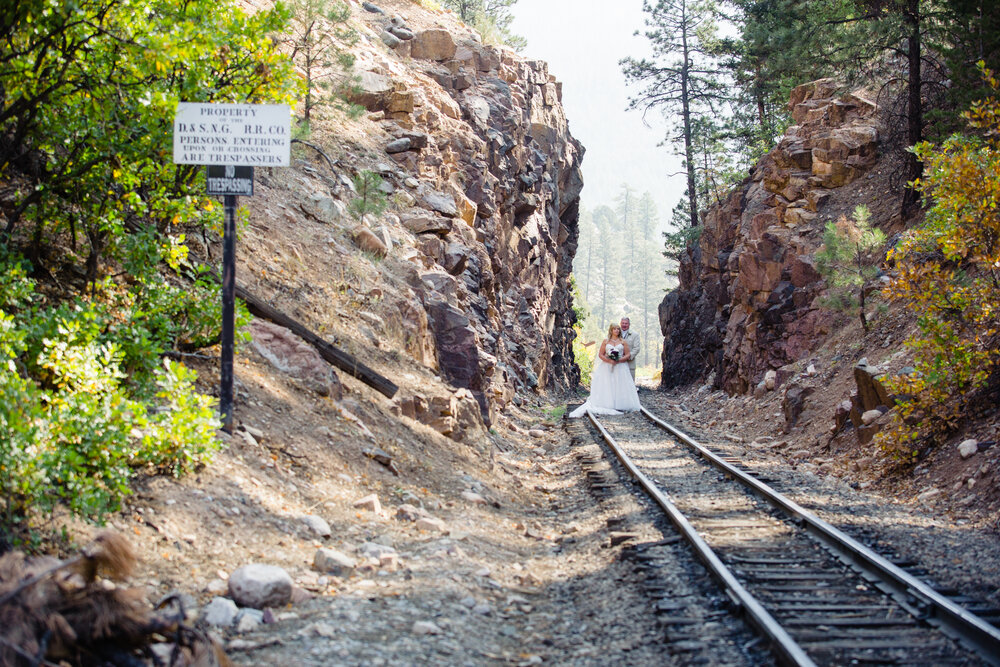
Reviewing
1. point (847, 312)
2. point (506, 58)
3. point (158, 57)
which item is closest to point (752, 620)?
point (158, 57)

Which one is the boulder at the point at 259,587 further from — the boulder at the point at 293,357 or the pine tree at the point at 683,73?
the pine tree at the point at 683,73

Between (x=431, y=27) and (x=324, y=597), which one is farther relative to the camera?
(x=431, y=27)

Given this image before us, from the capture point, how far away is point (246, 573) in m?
4.96

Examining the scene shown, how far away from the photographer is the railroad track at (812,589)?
15.1 ft

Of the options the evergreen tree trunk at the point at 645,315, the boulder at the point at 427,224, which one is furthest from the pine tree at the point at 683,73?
the evergreen tree trunk at the point at 645,315

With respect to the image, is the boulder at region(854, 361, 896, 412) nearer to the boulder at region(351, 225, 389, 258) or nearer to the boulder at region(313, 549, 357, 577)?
the boulder at region(313, 549, 357, 577)

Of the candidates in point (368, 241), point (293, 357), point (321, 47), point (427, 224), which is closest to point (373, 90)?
point (321, 47)

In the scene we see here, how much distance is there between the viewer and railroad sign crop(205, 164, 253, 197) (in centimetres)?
700

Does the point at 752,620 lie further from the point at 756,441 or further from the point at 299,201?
the point at 299,201

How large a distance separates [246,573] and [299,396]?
400 cm

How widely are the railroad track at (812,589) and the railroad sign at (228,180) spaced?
531 cm

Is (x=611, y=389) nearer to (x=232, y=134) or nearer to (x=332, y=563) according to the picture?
(x=232, y=134)

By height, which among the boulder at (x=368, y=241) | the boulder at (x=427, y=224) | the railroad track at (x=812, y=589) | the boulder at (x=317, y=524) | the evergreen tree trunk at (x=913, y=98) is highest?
the evergreen tree trunk at (x=913, y=98)

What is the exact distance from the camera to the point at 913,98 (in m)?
16.6
